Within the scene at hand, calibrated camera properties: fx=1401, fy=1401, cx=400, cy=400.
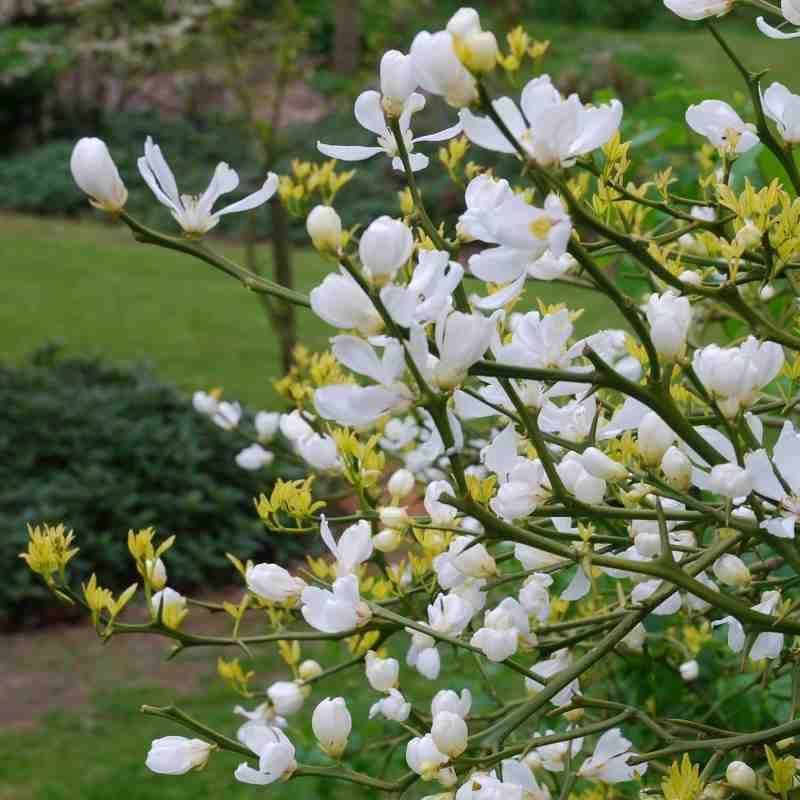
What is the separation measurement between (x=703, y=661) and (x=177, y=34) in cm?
955

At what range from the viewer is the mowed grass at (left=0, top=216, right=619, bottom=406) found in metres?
11.5

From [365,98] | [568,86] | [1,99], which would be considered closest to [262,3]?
[568,86]

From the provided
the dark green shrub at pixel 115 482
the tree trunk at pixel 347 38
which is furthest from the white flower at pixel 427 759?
the tree trunk at pixel 347 38

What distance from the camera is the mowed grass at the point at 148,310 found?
37.7 feet

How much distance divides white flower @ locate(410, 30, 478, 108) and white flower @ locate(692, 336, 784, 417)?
0.33 meters

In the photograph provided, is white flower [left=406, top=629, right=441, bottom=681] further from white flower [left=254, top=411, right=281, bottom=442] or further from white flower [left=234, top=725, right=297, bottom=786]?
white flower [left=254, top=411, right=281, bottom=442]

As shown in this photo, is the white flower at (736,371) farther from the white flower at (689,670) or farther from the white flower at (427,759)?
the white flower at (689,670)

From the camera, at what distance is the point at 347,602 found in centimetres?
138

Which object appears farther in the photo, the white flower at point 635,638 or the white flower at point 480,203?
the white flower at point 635,638

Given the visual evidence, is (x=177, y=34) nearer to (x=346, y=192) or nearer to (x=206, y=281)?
(x=206, y=281)

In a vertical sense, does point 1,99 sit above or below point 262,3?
below

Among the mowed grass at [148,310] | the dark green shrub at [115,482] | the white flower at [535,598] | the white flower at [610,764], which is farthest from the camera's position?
the mowed grass at [148,310]

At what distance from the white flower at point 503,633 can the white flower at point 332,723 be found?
0.49 feet

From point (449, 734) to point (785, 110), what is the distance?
0.76m
